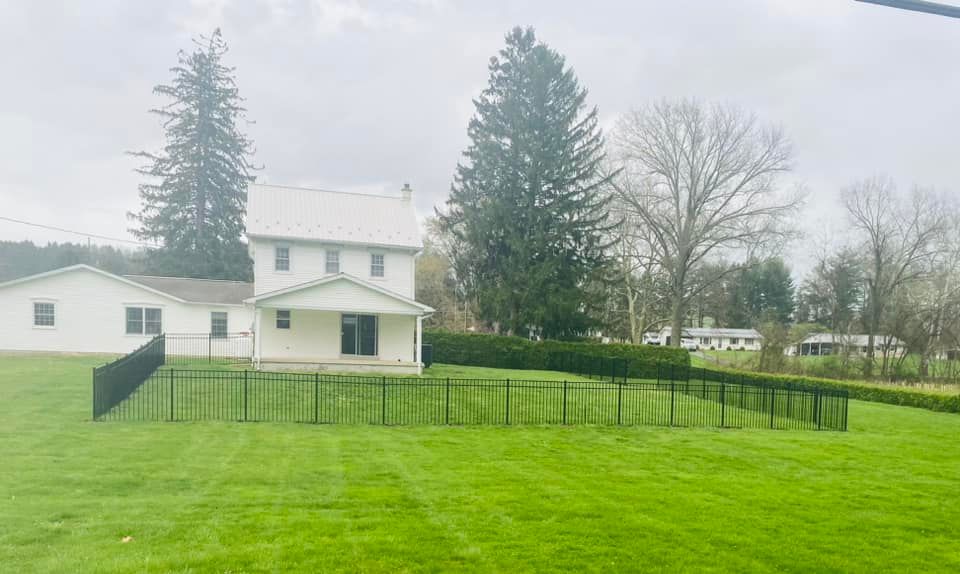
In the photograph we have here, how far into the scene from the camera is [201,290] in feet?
96.0

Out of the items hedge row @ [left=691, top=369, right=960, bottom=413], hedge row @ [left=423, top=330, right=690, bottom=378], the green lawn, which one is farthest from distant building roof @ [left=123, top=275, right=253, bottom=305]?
hedge row @ [left=691, top=369, right=960, bottom=413]

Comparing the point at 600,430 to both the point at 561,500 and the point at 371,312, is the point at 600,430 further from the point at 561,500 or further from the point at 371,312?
the point at 371,312

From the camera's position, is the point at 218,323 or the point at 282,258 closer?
the point at 282,258

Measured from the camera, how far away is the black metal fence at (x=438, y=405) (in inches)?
→ 548

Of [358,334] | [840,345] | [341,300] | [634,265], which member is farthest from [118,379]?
[840,345]

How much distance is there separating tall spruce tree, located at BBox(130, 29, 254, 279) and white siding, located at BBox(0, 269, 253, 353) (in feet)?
61.5

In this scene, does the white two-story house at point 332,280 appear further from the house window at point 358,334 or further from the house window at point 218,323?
the house window at point 218,323

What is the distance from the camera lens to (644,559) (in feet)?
19.1

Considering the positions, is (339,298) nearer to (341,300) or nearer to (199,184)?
(341,300)

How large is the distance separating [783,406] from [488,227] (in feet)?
69.8

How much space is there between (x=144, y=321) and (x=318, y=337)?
27.0 ft

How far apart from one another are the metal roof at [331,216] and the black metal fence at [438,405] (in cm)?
836

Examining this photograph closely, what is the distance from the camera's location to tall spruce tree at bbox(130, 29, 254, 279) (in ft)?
147

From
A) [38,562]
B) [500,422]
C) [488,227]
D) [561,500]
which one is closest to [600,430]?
[500,422]
